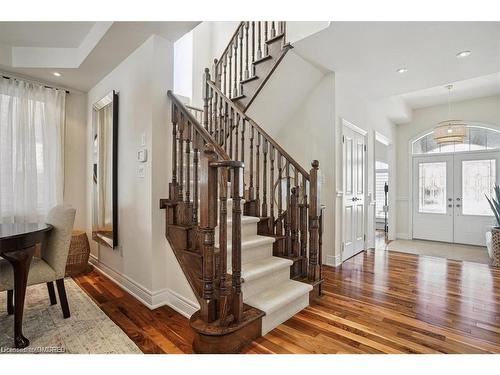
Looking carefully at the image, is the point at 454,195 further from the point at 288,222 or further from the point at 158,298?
the point at 158,298

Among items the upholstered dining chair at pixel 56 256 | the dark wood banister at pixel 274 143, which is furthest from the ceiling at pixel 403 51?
the upholstered dining chair at pixel 56 256

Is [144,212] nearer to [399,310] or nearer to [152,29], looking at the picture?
[152,29]

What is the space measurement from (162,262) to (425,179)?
→ 599 centimetres

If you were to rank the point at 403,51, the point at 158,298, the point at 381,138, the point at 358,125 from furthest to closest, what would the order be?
1. the point at 381,138
2. the point at 358,125
3. the point at 403,51
4. the point at 158,298

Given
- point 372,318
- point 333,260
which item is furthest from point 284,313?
point 333,260

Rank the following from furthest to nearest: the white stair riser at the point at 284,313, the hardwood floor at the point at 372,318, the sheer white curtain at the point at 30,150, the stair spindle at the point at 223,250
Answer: the sheer white curtain at the point at 30,150, the white stair riser at the point at 284,313, the hardwood floor at the point at 372,318, the stair spindle at the point at 223,250

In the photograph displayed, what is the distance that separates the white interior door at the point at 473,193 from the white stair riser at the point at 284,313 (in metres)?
4.93

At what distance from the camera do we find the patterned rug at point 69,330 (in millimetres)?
1647

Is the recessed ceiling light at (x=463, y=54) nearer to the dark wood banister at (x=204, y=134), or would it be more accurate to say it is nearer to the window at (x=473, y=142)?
the window at (x=473, y=142)

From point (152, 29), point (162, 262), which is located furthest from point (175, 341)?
point (152, 29)

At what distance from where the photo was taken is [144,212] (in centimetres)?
234

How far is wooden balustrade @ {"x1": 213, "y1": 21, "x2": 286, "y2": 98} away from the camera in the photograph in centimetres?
Result: 317

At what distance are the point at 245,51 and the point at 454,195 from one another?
206 inches

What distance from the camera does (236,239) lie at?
1637mm
